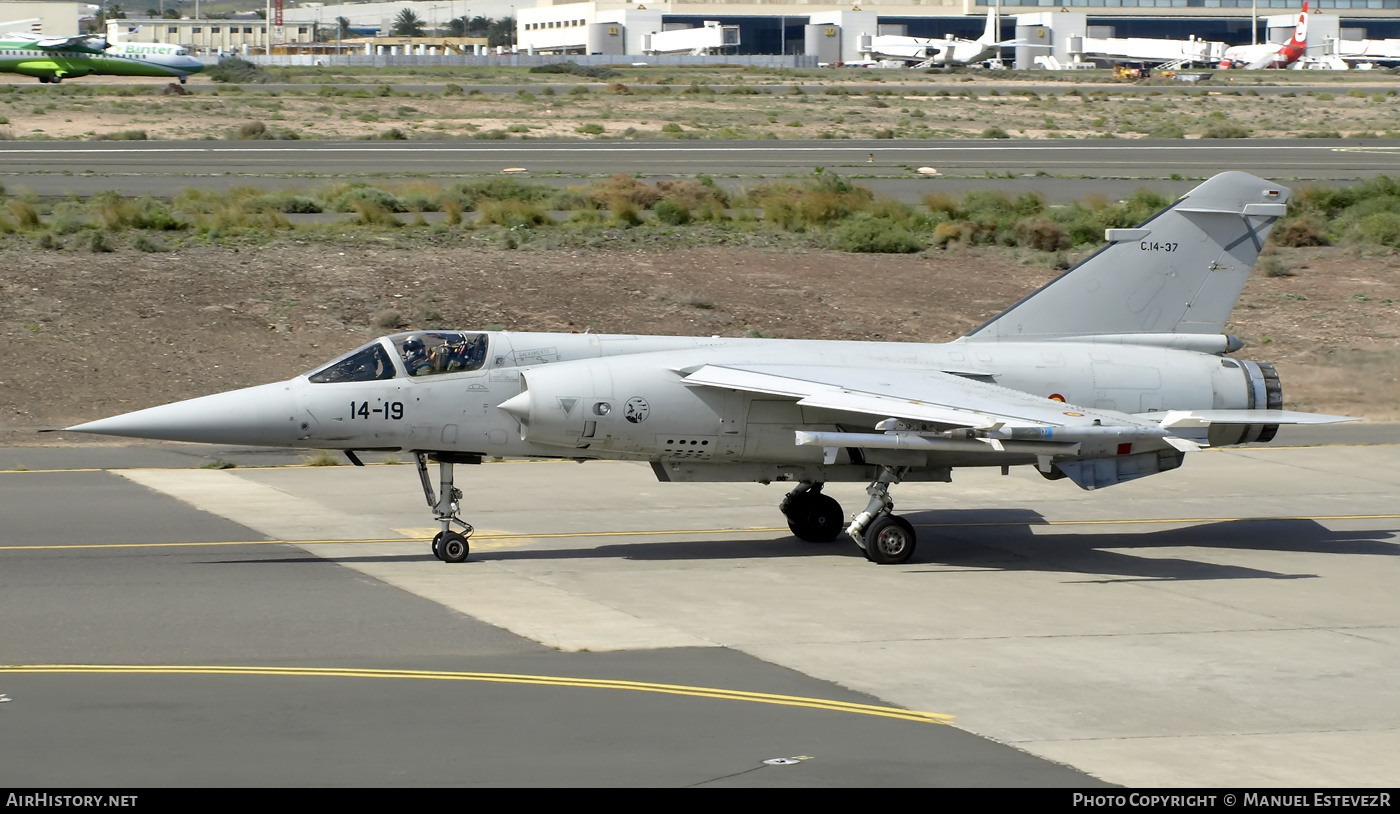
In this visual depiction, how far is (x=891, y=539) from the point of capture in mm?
16844

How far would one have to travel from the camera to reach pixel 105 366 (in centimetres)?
2811

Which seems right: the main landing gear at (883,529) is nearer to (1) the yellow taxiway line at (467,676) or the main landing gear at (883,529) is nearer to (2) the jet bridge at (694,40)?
(1) the yellow taxiway line at (467,676)

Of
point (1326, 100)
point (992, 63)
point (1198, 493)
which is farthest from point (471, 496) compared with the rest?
point (992, 63)

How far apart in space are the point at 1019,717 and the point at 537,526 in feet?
28.3

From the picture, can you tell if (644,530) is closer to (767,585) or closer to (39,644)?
(767,585)

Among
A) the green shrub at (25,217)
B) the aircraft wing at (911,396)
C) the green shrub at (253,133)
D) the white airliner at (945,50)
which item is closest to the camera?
the aircraft wing at (911,396)

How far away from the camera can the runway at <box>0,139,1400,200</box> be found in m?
50.6

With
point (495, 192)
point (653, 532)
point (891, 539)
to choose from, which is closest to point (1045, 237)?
point (495, 192)

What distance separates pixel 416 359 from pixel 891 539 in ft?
17.8

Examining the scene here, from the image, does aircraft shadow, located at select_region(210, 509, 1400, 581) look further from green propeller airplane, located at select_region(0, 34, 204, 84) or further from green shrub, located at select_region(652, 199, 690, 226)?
green propeller airplane, located at select_region(0, 34, 204, 84)

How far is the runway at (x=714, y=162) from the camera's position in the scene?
166 ft

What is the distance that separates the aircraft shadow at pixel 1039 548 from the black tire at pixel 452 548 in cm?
14

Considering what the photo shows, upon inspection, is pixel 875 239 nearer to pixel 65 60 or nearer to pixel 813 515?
pixel 813 515

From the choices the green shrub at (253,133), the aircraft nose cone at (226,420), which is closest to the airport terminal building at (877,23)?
the green shrub at (253,133)
